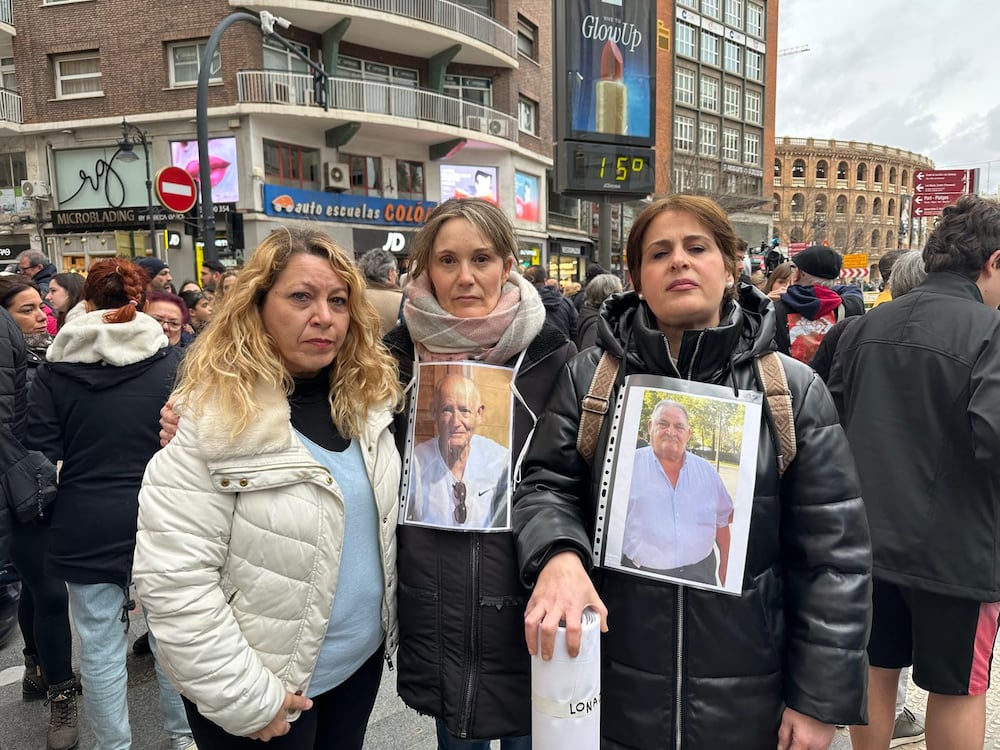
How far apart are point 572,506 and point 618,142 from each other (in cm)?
773

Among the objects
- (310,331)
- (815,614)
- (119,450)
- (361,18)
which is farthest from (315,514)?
(361,18)

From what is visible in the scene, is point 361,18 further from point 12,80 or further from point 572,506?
point 572,506

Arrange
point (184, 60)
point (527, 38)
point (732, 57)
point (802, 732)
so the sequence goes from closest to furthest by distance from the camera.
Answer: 1. point (802, 732)
2. point (184, 60)
3. point (527, 38)
4. point (732, 57)

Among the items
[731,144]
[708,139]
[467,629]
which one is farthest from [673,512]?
[731,144]

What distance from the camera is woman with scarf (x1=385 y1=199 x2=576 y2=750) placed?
170 cm

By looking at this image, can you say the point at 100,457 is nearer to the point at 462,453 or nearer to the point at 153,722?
the point at 153,722

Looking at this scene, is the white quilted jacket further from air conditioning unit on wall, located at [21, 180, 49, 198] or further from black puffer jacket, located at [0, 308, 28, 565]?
air conditioning unit on wall, located at [21, 180, 49, 198]

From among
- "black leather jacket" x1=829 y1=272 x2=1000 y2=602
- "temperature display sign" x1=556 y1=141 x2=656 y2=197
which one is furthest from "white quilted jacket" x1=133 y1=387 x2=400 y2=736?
"temperature display sign" x1=556 y1=141 x2=656 y2=197

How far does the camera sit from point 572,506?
1559 millimetres

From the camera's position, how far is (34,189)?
58.7 feet

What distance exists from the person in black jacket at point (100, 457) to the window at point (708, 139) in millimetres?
40349

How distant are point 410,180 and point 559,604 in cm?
2055

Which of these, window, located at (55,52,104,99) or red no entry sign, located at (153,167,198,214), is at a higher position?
window, located at (55,52,104,99)

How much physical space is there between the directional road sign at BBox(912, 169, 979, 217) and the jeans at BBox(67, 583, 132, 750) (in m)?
11.4
